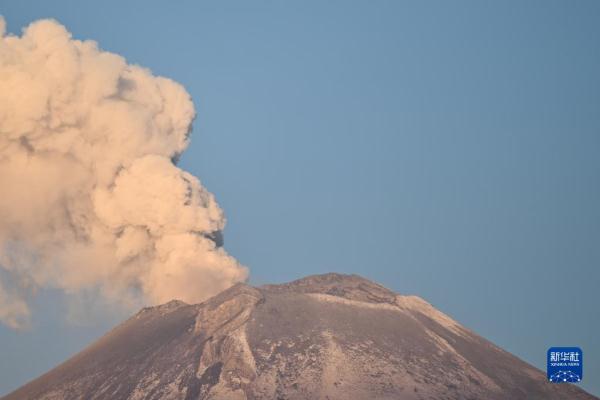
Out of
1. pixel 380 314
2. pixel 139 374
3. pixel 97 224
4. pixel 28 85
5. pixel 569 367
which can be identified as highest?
pixel 28 85

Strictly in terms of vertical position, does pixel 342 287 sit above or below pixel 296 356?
above

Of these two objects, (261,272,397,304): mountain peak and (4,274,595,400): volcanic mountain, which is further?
(261,272,397,304): mountain peak

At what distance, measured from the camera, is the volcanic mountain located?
92688 mm

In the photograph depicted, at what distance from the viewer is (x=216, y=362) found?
96750mm

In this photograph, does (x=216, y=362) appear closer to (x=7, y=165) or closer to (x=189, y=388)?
(x=189, y=388)

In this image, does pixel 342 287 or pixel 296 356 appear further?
pixel 342 287

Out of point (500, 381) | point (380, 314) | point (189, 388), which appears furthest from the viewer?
point (380, 314)

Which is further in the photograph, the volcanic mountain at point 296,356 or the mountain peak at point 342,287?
the mountain peak at point 342,287

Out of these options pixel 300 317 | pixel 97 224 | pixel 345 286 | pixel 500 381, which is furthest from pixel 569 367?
pixel 97 224

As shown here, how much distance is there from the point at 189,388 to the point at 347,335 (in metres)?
16.9

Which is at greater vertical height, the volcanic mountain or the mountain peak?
the mountain peak

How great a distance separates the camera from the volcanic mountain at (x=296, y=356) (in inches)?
3649

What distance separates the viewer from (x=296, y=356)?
96250 millimetres

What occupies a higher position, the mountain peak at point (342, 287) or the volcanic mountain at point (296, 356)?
the mountain peak at point (342, 287)
